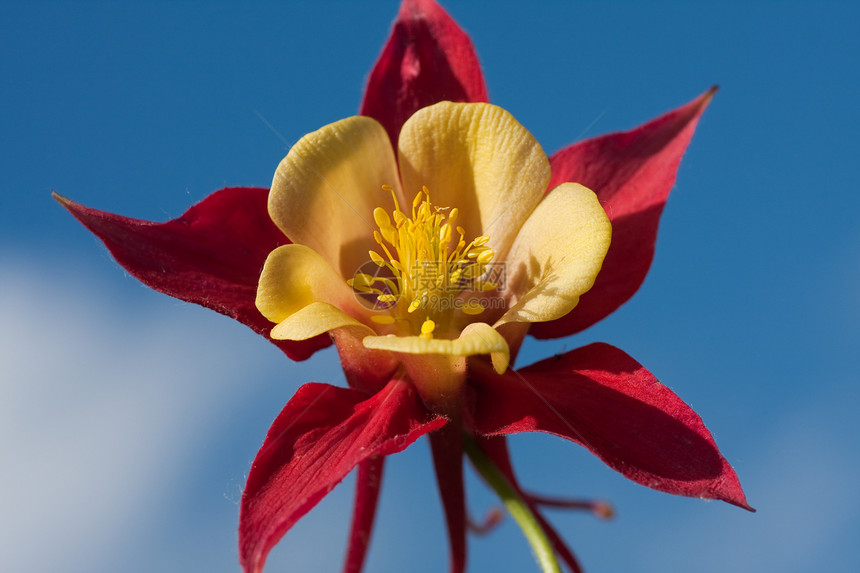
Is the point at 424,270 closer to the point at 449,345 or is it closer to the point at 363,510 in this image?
the point at 449,345

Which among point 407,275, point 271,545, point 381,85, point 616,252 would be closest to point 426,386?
point 407,275

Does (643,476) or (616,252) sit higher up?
(616,252)

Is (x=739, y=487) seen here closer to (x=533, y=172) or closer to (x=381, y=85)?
(x=533, y=172)

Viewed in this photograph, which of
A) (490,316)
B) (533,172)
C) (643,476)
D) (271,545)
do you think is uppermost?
(533,172)

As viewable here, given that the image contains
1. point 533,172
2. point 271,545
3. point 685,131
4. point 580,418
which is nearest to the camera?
point 271,545

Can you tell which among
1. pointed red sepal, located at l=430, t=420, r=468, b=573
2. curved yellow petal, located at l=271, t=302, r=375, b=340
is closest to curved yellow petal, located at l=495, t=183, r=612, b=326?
pointed red sepal, located at l=430, t=420, r=468, b=573

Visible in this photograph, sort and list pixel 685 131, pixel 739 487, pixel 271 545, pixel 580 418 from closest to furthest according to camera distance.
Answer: pixel 271 545 → pixel 739 487 → pixel 580 418 → pixel 685 131

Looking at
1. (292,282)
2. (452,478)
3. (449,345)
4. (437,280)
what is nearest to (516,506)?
(452,478)

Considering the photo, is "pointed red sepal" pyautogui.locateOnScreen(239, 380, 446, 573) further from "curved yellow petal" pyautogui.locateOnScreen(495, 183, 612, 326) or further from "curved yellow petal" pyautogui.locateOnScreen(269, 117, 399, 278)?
"curved yellow petal" pyautogui.locateOnScreen(269, 117, 399, 278)
